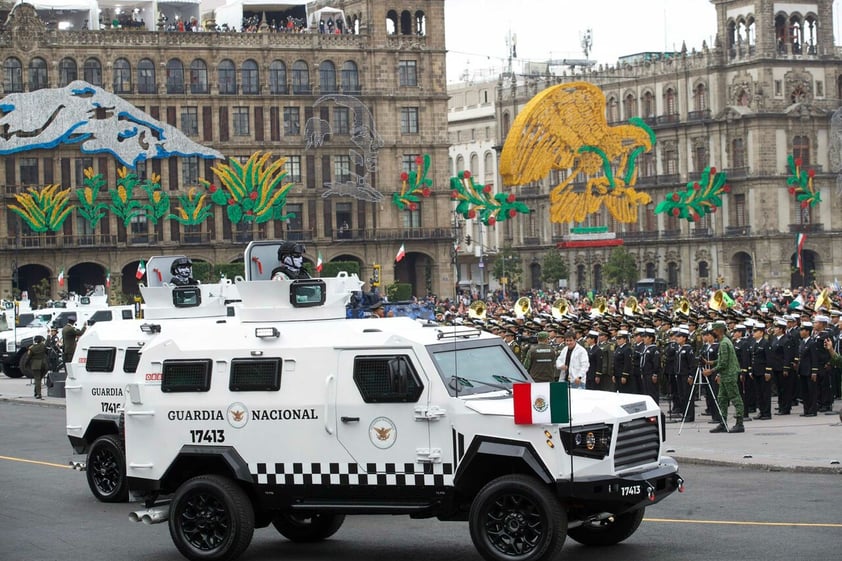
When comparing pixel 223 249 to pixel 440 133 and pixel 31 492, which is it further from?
pixel 31 492

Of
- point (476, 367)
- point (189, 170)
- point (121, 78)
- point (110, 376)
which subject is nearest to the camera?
point (476, 367)

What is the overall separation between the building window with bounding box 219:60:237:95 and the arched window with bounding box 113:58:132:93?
4.78 meters

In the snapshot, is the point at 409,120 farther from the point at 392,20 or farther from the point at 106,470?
the point at 106,470

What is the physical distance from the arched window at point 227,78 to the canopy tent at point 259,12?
283 cm

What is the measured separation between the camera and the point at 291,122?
271 ft

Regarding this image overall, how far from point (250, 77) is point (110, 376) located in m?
64.8

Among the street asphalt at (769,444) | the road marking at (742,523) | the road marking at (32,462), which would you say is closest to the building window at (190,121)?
the street asphalt at (769,444)

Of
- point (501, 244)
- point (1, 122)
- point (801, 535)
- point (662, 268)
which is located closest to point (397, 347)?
point (801, 535)

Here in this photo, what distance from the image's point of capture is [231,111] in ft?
267

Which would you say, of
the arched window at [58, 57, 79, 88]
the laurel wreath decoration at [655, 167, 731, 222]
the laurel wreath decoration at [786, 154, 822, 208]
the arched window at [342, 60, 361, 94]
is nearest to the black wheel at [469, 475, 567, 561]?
the laurel wreath decoration at [655, 167, 731, 222]

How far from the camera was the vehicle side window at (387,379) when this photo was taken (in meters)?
13.3

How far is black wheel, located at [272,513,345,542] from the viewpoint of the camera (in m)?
14.8

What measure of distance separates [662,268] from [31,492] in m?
77.9

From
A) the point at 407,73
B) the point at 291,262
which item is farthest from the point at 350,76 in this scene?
the point at 291,262
